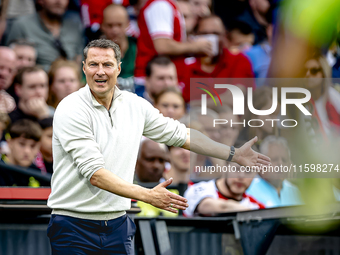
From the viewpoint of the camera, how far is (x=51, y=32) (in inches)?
227

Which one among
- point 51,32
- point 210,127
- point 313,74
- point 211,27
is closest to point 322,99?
point 313,74

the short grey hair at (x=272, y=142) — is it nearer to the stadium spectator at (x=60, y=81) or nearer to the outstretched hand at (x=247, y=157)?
the outstretched hand at (x=247, y=157)

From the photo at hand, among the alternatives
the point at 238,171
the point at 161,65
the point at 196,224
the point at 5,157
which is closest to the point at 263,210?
the point at 196,224

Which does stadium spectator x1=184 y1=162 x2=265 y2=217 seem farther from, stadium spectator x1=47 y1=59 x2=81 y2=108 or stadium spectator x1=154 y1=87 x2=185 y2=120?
stadium spectator x1=47 y1=59 x2=81 y2=108

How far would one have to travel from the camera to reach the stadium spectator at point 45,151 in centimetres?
517

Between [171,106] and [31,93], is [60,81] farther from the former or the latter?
[171,106]

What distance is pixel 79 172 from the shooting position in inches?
102

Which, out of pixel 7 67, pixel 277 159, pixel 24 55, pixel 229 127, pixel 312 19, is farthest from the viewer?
pixel 312 19

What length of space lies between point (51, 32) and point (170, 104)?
5.73 ft

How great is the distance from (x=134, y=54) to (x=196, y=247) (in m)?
2.87

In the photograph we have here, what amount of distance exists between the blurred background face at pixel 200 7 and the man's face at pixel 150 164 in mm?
2065

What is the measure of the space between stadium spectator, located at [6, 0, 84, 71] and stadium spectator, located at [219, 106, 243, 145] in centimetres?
192

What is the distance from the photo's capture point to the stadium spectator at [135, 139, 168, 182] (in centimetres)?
509

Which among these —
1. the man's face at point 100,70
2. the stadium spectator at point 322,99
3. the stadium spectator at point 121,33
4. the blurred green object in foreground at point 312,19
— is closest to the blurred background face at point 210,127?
the stadium spectator at point 121,33
